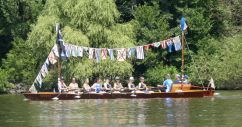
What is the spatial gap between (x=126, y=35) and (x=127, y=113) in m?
21.1

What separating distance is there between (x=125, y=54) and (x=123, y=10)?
14.1 m

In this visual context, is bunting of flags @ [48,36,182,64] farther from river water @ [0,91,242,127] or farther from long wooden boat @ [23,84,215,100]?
river water @ [0,91,242,127]

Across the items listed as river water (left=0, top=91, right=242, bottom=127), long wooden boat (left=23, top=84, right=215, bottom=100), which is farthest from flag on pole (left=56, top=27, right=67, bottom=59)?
river water (left=0, top=91, right=242, bottom=127)

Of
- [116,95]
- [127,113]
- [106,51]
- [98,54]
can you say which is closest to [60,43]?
[98,54]

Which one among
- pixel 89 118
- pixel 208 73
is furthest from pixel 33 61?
pixel 89 118

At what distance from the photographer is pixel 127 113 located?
106ft

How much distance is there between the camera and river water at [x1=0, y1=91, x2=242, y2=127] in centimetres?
2752

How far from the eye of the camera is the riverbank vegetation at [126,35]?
168 feet

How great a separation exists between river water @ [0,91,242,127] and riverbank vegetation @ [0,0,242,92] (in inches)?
374

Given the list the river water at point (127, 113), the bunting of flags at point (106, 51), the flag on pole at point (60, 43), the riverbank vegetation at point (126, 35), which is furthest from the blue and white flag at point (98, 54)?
the river water at point (127, 113)

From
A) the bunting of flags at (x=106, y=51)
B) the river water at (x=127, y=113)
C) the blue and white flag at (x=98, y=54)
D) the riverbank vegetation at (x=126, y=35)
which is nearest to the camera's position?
the river water at (x=127, y=113)

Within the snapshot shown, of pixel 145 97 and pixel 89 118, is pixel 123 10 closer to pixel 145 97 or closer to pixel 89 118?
pixel 145 97

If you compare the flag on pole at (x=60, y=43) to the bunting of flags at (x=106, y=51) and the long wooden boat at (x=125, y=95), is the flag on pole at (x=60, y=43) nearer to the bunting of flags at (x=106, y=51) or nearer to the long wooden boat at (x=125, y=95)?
the bunting of flags at (x=106, y=51)

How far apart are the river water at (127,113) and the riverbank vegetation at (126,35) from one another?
950 cm
